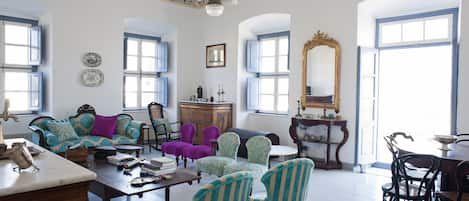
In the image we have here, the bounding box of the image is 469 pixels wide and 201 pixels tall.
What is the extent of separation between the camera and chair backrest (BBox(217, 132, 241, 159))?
4.84 metres

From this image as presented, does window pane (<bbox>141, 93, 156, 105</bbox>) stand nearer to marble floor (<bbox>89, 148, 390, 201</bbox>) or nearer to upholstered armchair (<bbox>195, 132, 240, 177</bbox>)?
marble floor (<bbox>89, 148, 390, 201</bbox>)

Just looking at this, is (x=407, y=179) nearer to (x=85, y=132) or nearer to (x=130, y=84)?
(x=85, y=132)

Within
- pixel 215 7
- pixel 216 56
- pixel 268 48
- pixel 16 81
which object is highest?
pixel 215 7

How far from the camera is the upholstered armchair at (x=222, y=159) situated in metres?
4.58

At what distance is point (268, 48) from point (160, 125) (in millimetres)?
2891

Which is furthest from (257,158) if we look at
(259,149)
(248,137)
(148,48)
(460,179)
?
(148,48)

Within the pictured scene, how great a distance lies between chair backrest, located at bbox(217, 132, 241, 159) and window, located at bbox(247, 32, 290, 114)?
9.73 ft

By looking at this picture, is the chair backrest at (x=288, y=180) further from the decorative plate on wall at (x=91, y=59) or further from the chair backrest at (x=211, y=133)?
the decorative plate on wall at (x=91, y=59)

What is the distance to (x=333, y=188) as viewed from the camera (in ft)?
16.6

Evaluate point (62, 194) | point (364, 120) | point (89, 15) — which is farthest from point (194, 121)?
point (62, 194)

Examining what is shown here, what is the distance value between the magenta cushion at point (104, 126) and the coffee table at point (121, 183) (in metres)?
2.83

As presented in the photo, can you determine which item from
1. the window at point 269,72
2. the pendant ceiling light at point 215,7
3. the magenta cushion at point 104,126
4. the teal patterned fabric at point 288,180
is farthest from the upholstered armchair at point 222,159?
the window at point 269,72

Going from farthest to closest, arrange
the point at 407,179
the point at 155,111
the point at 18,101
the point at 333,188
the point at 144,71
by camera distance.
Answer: the point at 144,71 < the point at 155,111 < the point at 18,101 < the point at 333,188 < the point at 407,179

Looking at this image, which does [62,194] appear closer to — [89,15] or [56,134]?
[56,134]
